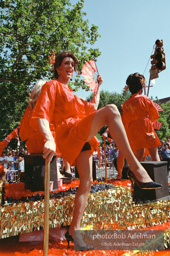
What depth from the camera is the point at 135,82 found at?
386cm

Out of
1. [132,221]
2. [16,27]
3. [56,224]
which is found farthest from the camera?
[16,27]

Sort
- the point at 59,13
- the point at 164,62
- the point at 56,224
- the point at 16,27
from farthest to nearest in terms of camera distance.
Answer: the point at 59,13, the point at 16,27, the point at 164,62, the point at 56,224

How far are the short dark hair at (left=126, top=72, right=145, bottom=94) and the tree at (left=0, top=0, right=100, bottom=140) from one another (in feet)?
29.2

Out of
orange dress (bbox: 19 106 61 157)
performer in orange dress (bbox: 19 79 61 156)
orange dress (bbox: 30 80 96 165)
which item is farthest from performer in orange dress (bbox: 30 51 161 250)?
orange dress (bbox: 19 106 61 157)

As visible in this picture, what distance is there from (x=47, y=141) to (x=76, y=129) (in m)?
0.37

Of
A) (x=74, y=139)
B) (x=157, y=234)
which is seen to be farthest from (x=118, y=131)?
(x=157, y=234)

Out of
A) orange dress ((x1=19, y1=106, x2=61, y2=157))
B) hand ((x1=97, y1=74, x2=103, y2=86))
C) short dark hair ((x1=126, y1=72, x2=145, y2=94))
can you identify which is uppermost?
short dark hair ((x1=126, y1=72, x2=145, y2=94))

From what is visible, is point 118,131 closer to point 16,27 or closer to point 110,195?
point 110,195

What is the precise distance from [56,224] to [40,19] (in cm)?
1215

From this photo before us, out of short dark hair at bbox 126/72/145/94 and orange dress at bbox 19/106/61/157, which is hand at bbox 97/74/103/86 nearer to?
short dark hair at bbox 126/72/145/94

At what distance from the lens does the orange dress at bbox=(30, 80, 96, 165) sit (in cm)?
195

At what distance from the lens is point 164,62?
17.6ft

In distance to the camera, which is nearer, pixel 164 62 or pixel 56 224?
pixel 56 224

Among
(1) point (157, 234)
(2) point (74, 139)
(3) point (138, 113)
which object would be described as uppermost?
(3) point (138, 113)
